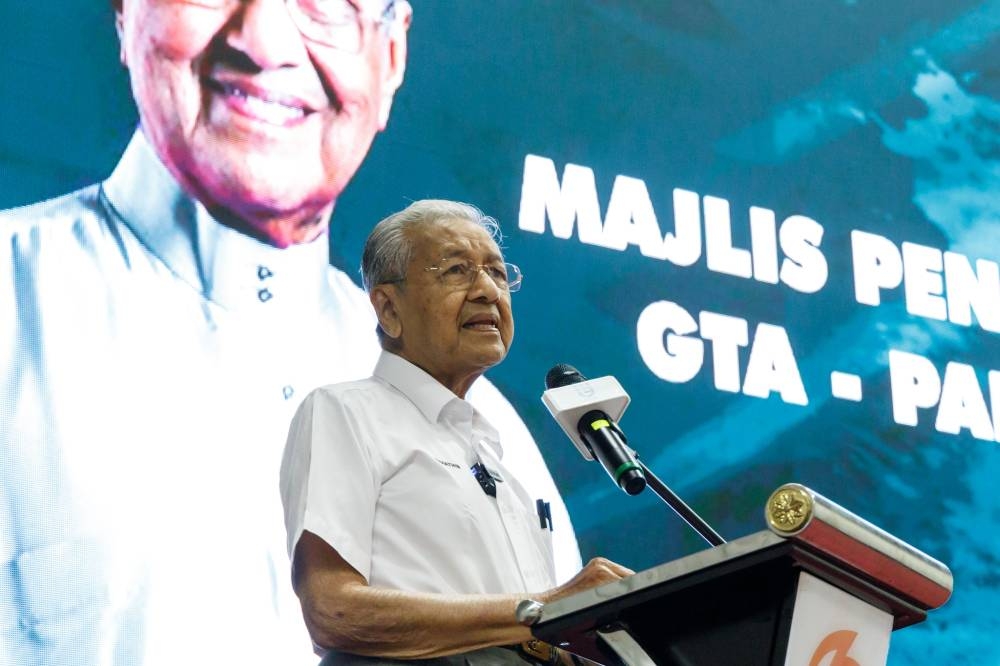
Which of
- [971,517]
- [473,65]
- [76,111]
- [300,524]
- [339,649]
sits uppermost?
[473,65]

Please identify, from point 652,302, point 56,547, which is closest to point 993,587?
point 652,302

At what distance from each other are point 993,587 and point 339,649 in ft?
7.70

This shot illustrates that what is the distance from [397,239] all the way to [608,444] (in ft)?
1.65

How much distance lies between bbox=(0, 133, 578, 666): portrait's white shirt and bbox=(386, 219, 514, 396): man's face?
2.75 feet

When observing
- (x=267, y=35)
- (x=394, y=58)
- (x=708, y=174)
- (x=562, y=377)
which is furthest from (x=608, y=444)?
(x=708, y=174)

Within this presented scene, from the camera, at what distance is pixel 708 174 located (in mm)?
3740

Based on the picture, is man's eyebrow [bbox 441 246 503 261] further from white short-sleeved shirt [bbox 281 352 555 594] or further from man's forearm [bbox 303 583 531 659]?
man's forearm [bbox 303 583 531 659]

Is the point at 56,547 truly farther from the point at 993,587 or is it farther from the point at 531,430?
the point at 993,587

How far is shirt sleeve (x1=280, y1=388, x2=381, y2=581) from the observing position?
1.76 m

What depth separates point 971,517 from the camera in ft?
12.0

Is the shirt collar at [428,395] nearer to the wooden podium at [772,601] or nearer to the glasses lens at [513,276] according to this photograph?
the glasses lens at [513,276]

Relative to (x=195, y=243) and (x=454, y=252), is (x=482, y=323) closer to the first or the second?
(x=454, y=252)

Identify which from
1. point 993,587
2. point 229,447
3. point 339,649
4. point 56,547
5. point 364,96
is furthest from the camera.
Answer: point 993,587

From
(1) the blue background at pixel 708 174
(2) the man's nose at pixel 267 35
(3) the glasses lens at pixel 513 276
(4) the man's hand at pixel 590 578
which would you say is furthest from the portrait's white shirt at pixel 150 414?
(4) the man's hand at pixel 590 578
